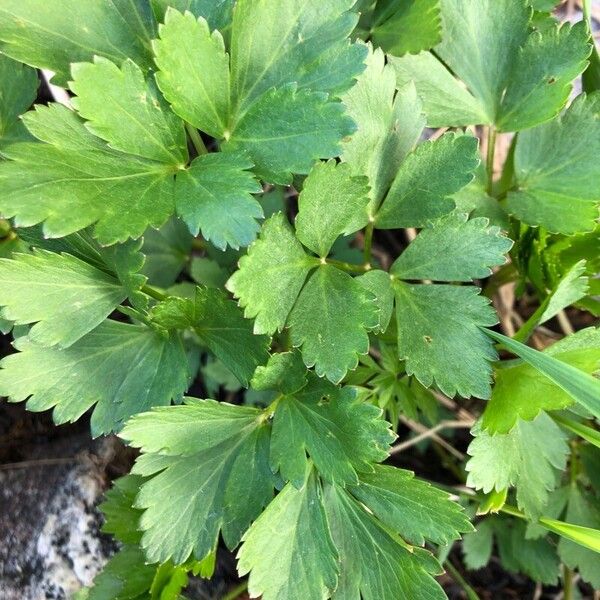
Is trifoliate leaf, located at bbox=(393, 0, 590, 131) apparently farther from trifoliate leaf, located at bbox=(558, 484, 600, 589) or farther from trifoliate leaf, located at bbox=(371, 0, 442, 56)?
trifoliate leaf, located at bbox=(558, 484, 600, 589)

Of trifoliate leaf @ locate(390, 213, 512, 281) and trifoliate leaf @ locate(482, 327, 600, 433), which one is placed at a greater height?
trifoliate leaf @ locate(390, 213, 512, 281)

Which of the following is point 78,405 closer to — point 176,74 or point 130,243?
point 130,243

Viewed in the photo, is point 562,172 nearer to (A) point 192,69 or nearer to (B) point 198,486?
(A) point 192,69

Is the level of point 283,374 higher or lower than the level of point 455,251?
lower

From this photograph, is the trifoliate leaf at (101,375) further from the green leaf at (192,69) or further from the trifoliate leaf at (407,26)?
the trifoliate leaf at (407,26)

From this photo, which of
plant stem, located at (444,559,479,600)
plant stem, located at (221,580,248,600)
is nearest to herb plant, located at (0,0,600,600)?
plant stem, located at (221,580,248,600)

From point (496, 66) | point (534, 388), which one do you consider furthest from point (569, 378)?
point (496, 66)

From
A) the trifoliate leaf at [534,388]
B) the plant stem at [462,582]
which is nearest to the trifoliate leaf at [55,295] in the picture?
the trifoliate leaf at [534,388]
